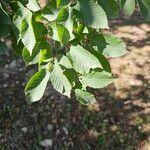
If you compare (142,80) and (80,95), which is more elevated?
(80,95)

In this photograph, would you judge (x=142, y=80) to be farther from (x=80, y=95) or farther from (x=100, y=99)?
(x=80, y=95)

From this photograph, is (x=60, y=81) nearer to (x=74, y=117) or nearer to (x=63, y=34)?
(x=63, y=34)

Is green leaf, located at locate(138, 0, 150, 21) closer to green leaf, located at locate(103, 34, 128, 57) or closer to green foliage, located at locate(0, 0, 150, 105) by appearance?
green foliage, located at locate(0, 0, 150, 105)

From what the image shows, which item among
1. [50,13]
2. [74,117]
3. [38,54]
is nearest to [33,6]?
[50,13]

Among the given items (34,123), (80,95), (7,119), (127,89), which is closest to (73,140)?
(34,123)

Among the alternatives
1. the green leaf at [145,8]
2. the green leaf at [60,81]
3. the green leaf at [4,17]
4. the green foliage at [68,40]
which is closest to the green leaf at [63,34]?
the green foliage at [68,40]

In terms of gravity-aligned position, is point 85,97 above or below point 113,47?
below

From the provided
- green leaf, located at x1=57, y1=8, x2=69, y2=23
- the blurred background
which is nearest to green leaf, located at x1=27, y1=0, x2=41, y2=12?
green leaf, located at x1=57, y1=8, x2=69, y2=23
